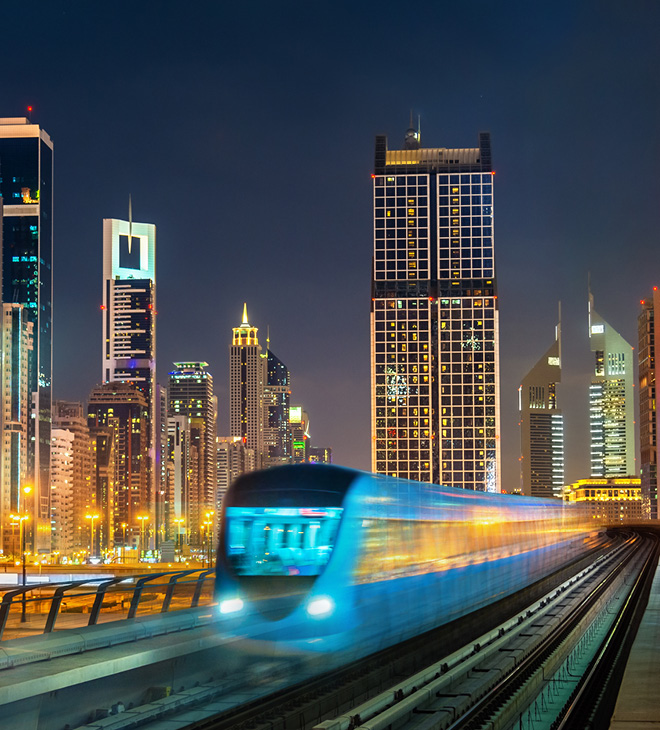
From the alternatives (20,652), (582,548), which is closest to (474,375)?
(582,548)

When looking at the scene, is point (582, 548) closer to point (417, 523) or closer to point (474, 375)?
point (417, 523)

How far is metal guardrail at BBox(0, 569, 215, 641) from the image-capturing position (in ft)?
53.1

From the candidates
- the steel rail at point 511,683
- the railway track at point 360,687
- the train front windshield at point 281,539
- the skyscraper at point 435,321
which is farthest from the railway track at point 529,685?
the skyscraper at point 435,321

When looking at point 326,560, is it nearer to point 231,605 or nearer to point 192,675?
point 231,605

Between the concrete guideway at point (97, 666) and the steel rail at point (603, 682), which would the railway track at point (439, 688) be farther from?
the concrete guideway at point (97, 666)

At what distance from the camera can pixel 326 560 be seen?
19531mm

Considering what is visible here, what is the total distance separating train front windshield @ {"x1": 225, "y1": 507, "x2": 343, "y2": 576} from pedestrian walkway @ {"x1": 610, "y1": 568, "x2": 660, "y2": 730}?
18.7 feet

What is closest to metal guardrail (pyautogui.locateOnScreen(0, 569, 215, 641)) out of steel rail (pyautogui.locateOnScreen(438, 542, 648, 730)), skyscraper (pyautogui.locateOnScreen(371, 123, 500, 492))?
steel rail (pyautogui.locateOnScreen(438, 542, 648, 730))

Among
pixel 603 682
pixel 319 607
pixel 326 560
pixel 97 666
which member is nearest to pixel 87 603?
pixel 97 666

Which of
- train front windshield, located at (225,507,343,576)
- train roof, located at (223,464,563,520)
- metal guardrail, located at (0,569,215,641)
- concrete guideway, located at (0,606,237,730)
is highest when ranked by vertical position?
train roof, located at (223,464,563,520)

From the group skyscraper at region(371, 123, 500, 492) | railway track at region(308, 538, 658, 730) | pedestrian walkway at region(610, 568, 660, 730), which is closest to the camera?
pedestrian walkway at region(610, 568, 660, 730)

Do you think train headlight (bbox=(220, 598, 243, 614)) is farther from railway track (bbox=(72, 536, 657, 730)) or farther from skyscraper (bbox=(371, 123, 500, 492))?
skyscraper (bbox=(371, 123, 500, 492))

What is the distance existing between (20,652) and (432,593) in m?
12.8

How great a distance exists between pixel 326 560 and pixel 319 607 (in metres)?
0.84
